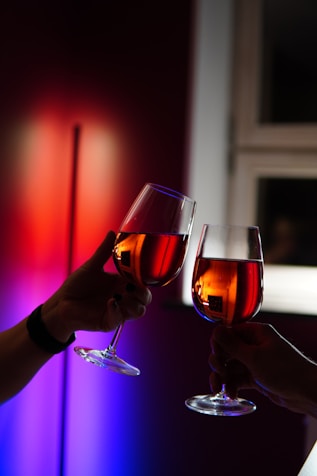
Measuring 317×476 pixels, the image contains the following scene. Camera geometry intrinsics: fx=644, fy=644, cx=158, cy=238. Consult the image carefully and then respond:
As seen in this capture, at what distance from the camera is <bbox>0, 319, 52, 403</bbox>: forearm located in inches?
53.6

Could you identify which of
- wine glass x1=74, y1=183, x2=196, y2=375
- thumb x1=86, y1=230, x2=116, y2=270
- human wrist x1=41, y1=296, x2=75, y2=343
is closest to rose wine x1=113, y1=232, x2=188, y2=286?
wine glass x1=74, y1=183, x2=196, y2=375

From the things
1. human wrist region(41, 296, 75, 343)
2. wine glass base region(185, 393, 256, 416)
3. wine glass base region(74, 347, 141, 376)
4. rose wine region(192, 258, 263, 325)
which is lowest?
wine glass base region(185, 393, 256, 416)

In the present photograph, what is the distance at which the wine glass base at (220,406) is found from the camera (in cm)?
109

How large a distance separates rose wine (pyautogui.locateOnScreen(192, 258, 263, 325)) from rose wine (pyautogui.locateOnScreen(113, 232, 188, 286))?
0.25ft

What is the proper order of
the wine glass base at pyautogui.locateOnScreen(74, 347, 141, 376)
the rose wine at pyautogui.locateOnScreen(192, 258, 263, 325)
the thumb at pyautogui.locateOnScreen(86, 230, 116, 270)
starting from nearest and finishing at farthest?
the rose wine at pyautogui.locateOnScreen(192, 258, 263, 325), the wine glass base at pyautogui.locateOnScreen(74, 347, 141, 376), the thumb at pyautogui.locateOnScreen(86, 230, 116, 270)

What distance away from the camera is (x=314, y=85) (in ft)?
8.75

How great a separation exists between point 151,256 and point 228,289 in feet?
0.53

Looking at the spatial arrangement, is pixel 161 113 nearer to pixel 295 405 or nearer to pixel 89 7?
pixel 89 7

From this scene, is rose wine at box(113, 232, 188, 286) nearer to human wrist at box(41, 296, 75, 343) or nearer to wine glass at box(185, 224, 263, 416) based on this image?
wine glass at box(185, 224, 263, 416)

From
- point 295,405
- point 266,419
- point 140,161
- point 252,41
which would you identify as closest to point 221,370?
point 295,405

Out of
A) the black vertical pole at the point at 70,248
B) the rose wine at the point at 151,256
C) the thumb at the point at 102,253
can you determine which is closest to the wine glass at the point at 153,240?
the rose wine at the point at 151,256

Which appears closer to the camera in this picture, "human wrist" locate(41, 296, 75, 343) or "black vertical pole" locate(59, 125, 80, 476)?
"human wrist" locate(41, 296, 75, 343)

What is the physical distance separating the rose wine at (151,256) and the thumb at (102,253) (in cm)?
14

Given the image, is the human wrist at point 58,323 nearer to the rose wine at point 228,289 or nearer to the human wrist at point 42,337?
the human wrist at point 42,337
